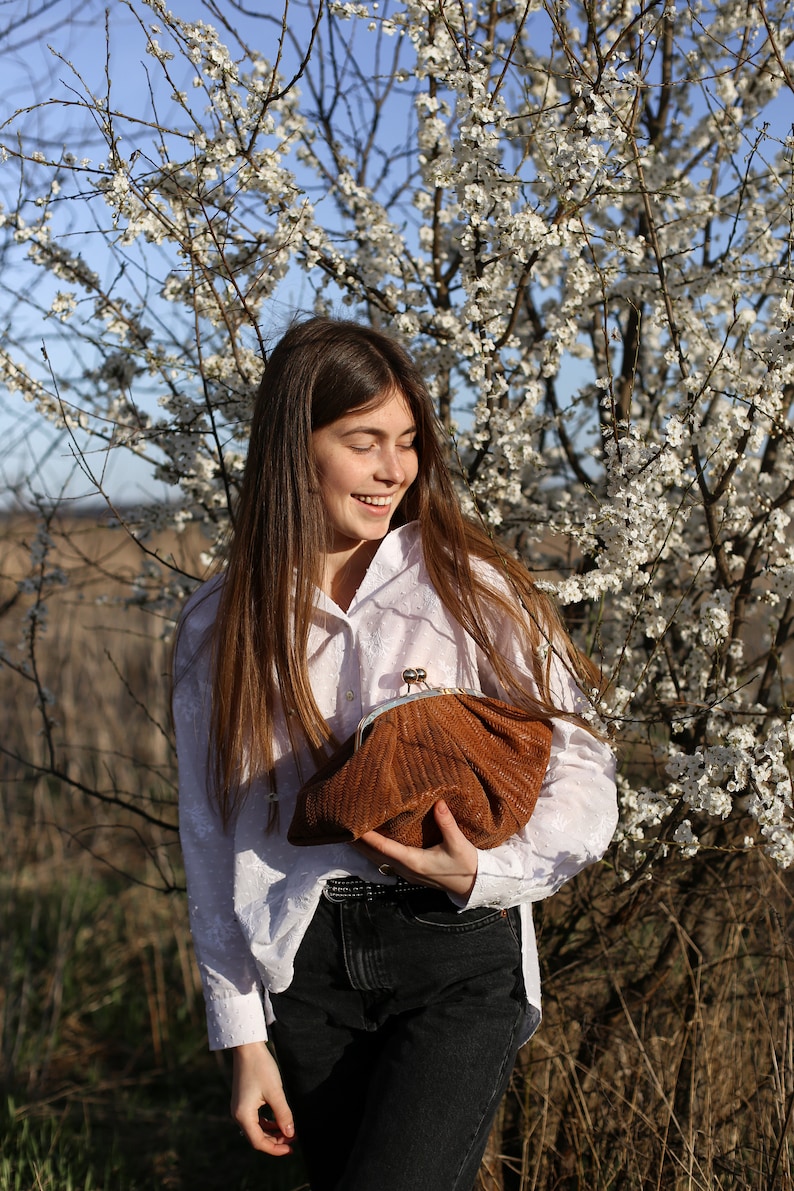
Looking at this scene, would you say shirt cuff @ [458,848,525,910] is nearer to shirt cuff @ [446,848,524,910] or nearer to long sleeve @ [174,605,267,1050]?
shirt cuff @ [446,848,524,910]

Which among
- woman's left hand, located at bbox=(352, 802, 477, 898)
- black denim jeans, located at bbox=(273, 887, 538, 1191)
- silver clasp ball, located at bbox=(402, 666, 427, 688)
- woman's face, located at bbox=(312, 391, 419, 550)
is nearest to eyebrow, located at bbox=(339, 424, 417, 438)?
woman's face, located at bbox=(312, 391, 419, 550)

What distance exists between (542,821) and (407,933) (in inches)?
11.3

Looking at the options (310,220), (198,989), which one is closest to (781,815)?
(310,220)

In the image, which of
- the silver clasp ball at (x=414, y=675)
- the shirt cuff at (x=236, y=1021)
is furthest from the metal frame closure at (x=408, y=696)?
the shirt cuff at (x=236, y=1021)

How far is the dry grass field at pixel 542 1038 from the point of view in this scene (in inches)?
89.8

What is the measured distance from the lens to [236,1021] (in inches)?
70.8

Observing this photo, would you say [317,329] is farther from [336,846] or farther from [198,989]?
[198,989]

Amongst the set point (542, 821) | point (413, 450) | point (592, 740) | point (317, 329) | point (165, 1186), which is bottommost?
point (165, 1186)

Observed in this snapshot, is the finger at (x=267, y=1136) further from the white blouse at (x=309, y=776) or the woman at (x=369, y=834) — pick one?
the white blouse at (x=309, y=776)

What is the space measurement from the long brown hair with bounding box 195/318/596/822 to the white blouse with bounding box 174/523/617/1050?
41mm

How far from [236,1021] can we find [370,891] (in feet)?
1.22

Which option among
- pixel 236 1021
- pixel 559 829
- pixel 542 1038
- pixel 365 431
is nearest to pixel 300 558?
pixel 365 431

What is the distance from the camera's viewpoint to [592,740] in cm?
177

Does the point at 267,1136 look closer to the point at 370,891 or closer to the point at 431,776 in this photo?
the point at 370,891
